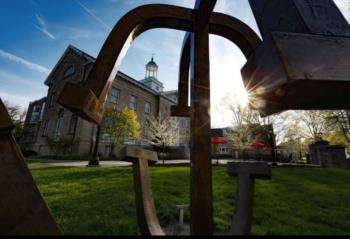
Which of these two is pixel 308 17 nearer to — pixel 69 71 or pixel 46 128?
pixel 69 71

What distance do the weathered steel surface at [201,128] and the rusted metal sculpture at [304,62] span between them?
635mm

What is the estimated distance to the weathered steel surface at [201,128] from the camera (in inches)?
44.7

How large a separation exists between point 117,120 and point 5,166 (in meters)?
18.1

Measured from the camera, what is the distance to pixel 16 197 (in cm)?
57

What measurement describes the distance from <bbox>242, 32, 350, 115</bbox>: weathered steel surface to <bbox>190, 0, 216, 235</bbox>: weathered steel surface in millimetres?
741

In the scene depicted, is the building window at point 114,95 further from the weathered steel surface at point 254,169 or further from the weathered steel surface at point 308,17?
the weathered steel surface at point 308,17

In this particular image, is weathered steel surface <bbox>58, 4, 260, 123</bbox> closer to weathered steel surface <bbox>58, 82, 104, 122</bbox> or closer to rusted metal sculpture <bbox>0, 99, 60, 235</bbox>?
weathered steel surface <bbox>58, 82, 104, 122</bbox>

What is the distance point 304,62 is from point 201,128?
2.83ft

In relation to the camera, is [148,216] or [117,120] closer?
[148,216]

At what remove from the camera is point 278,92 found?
1.34 feet

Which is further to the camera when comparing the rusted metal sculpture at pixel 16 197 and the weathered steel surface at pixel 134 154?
the weathered steel surface at pixel 134 154

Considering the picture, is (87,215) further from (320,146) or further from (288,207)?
(320,146)

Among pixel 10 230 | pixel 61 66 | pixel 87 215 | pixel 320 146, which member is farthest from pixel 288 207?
pixel 61 66

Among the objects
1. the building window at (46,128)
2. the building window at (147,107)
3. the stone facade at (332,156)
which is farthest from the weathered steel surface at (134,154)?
the building window at (46,128)
